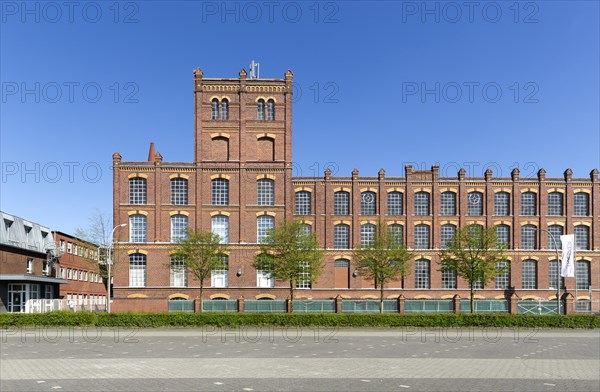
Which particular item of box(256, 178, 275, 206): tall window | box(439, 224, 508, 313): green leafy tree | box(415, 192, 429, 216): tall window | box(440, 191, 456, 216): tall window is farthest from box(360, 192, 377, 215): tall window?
box(256, 178, 275, 206): tall window

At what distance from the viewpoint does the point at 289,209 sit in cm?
5597

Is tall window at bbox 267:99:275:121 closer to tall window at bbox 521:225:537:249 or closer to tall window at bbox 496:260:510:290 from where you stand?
tall window at bbox 496:260:510:290

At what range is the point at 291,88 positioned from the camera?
57375 millimetres

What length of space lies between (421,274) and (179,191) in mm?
24675

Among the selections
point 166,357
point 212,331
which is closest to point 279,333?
point 212,331

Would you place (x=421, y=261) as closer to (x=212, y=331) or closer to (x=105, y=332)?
(x=212, y=331)

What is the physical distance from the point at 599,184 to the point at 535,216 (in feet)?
23.7

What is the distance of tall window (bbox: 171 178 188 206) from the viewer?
2192 inches

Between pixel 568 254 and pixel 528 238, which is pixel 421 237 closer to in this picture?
pixel 528 238

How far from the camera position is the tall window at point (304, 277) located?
50062 millimetres

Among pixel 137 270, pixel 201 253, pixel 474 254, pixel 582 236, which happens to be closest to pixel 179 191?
pixel 201 253

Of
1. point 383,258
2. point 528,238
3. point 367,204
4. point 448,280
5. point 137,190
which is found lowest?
point 448,280

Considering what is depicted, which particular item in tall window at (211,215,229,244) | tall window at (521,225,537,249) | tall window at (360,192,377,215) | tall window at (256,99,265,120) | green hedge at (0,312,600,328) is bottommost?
green hedge at (0,312,600,328)

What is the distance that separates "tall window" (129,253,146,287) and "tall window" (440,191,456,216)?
29361 mm
